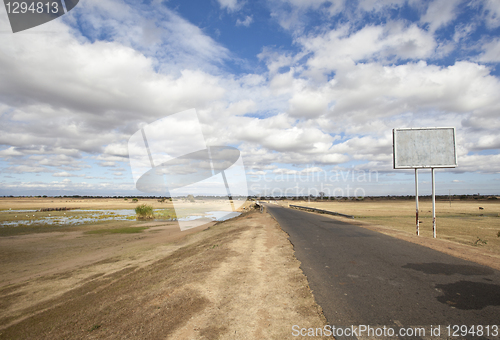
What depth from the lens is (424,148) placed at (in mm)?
14961

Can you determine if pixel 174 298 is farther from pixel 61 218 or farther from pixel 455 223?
A: pixel 61 218

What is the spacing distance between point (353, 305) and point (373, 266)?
131 inches

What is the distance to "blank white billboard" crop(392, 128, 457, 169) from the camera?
14719mm

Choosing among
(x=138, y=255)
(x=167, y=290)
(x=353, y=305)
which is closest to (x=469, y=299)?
(x=353, y=305)

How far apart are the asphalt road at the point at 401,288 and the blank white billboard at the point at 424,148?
22.7 ft

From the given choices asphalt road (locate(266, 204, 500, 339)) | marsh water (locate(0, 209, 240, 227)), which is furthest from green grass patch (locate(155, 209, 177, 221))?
asphalt road (locate(266, 204, 500, 339))

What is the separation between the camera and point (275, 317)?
15.5 feet

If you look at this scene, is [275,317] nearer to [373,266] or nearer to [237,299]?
[237,299]

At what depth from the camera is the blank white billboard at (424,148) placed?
1472cm

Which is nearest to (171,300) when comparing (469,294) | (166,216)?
(469,294)

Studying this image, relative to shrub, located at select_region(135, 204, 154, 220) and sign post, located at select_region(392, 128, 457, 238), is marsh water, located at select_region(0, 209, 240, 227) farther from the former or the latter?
sign post, located at select_region(392, 128, 457, 238)

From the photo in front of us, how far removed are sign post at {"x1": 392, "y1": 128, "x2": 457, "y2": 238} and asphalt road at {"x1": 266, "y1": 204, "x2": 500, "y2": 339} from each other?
6.83 meters

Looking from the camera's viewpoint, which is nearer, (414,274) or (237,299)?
(237,299)

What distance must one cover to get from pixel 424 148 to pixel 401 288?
1213cm
